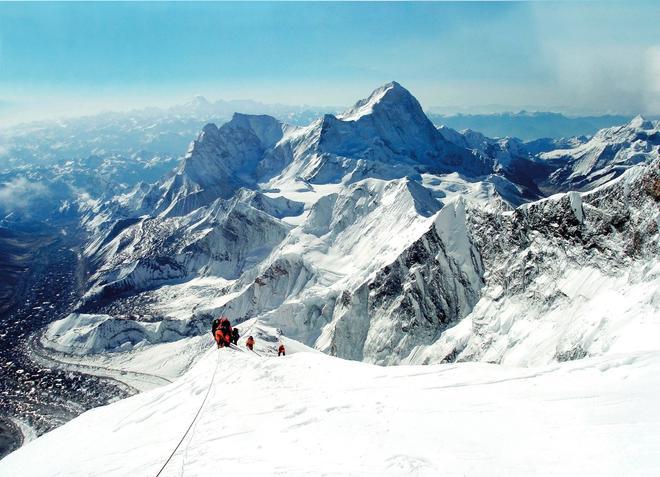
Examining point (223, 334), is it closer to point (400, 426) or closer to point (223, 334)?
point (223, 334)

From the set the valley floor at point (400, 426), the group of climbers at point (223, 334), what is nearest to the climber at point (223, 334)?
the group of climbers at point (223, 334)

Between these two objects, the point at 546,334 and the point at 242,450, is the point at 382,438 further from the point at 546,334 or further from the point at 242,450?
the point at 546,334

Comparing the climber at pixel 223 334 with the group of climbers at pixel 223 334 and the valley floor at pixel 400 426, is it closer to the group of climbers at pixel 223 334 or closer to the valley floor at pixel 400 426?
the group of climbers at pixel 223 334

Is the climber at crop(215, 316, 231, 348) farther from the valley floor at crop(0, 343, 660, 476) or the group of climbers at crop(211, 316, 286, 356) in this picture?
the valley floor at crop(0, 343, 660, 476)

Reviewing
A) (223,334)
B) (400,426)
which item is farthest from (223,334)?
(400,426)

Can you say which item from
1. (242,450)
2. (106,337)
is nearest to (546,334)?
(242,450)

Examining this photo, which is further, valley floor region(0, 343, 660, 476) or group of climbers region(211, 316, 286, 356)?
group of climbers region(211, 316, 286, 356)

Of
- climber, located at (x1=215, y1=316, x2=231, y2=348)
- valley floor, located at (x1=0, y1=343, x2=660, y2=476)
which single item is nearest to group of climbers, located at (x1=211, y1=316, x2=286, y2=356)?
climber, located at (x1=215, y1=316, x2=231, y2=348)
